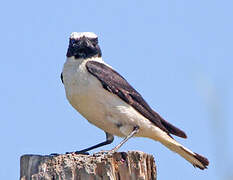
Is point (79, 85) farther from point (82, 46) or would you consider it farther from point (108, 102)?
point (82, 46)

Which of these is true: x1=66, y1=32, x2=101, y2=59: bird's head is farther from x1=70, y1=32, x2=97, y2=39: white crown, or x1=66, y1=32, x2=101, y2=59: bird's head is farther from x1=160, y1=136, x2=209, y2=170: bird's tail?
x1=160, y1=136, x2=209, y2=170: bird's tail

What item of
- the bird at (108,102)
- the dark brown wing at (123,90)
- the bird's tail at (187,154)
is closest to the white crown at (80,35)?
the bird at (108,102)

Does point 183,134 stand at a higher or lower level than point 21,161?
higher

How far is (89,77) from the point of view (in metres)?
9.55

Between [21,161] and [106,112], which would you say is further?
[106,112]

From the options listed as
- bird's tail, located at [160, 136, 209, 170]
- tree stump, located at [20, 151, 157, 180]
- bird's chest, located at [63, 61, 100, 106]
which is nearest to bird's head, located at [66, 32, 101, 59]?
bird's chest, located at [63, 61, 100, 106]

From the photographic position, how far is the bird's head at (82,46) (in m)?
10.1

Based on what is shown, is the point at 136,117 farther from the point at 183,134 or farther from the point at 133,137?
the point at 183,134

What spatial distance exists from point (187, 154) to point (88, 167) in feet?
13.3

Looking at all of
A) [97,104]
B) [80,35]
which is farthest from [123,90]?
[80,35]

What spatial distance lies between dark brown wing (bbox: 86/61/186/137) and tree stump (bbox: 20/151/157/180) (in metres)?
2.98

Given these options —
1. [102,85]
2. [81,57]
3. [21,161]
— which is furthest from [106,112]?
[21,161]

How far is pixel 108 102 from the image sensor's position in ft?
31.1

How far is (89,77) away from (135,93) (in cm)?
91
